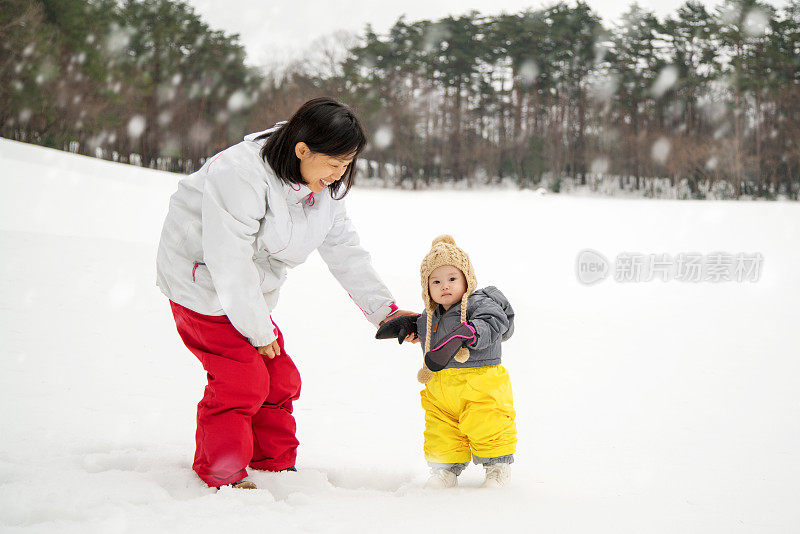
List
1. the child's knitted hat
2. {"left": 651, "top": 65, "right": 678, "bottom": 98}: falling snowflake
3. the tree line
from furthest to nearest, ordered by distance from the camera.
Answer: {"left": 651, "top": 65, "right": 678, "bottom": 98}: falling snowflake < the tree line < the child's knitted hat

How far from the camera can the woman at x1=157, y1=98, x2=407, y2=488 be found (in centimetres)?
190

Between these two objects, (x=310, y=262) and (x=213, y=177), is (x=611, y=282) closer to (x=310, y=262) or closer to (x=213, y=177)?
(x=310, y=262)

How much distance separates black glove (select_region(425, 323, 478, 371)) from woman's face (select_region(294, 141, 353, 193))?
63 cm

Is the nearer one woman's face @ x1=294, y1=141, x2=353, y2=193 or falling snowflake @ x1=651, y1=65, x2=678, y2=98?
woman's face @ x1=294, y1=141, x2=353, y2=193

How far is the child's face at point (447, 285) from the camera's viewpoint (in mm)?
2242

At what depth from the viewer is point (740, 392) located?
3.88m

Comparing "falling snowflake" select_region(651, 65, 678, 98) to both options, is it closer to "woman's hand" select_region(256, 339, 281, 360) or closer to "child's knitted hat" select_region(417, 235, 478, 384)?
"child's knitted hat" select_region(417, 235, 478, 384)

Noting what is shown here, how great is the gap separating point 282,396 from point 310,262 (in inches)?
218

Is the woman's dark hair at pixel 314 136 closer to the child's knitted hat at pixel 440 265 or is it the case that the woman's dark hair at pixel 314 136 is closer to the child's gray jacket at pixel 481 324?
the child's knitted hat at pixel 440 265

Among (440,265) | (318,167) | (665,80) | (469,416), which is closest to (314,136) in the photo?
(318,167)

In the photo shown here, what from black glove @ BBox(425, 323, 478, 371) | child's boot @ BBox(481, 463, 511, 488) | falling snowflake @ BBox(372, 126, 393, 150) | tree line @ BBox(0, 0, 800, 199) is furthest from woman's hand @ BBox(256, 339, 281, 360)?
falling snowflake @ BBox(372, 126, 393, 150)

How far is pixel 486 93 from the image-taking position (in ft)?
94.4

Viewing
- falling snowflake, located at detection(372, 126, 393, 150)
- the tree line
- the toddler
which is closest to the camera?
the toddler

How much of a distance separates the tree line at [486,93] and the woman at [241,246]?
22.8m
